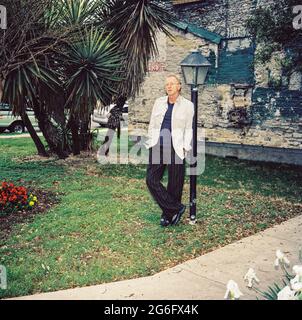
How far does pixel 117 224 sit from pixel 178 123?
5.88ft

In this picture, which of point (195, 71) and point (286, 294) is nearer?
point (286, 294)

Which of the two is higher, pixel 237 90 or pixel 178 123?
pixel 237 90

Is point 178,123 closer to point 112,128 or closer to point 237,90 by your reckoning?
point 112,128

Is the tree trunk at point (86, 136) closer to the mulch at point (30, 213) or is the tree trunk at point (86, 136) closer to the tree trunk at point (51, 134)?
the tree trunk at point (51, 134)

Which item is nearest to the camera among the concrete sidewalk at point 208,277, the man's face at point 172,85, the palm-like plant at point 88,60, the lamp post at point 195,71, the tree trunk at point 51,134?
the concrete sidewalk at point 208,277

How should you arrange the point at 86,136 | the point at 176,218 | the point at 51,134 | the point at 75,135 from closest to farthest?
1. the point at 176,218
2. the point at 51,134
3. the point at 75,135
4. the point at 86,136

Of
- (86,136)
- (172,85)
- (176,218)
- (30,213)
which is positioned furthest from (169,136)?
(86,136)

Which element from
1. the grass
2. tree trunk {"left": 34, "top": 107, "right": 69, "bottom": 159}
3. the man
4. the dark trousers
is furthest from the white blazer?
tree trunk {"left": 34, "top": 107, "right": 69, "bottom": 159}

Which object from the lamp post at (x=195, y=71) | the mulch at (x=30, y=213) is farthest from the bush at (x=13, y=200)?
the lamp post at (x=195, y=71)

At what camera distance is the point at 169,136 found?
216 inches

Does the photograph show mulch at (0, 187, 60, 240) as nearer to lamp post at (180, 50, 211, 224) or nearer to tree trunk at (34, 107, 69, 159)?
lamp post at (180, 50, 211, 224)

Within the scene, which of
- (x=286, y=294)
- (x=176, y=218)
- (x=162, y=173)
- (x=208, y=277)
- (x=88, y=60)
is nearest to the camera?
(x=286, y=294)

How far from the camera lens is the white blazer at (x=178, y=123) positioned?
5.43m

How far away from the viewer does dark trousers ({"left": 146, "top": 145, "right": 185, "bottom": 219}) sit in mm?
5574
